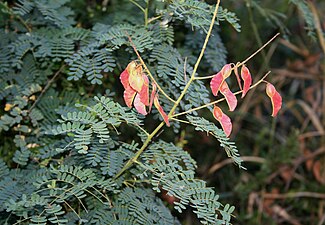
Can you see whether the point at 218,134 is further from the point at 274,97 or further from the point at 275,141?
the point at 275,141

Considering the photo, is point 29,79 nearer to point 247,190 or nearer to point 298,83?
point 247,190

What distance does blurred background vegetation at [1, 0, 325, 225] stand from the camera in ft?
7.48

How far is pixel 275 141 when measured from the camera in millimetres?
2699

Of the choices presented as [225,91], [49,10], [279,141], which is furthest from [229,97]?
[279,141]

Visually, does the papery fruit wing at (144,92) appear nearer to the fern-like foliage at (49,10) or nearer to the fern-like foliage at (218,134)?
the fern-like foliage at (218,134)

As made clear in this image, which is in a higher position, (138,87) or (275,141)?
(138,87)

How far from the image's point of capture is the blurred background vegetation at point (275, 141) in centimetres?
228

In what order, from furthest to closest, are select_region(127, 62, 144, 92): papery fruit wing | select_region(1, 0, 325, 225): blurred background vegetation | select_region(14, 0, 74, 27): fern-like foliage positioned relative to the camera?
select_region(1, 0, 325, 225): blurred background vegetation → select_region(14, 0, 74, 27): fern-like foliage → select_region(127, 62, 144, 92): papery fruit wing

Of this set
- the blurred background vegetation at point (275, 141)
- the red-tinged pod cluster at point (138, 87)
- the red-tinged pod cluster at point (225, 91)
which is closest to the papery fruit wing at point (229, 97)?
the red-tinged pod cluster at point (225, 91)

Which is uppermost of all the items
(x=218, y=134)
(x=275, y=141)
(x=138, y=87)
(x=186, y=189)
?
(x=138, y=87)

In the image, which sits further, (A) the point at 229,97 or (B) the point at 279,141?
(B) the point at 279,141

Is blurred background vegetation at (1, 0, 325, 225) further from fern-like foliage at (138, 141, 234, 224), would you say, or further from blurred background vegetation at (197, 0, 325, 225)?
fern-like foliage at (138, 141, 234, 224)

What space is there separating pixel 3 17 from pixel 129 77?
0.72m

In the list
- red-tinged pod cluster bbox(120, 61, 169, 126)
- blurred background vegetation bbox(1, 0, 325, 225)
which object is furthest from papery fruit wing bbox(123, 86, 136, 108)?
blurred background vegetation bbox(1, 0, 325, 225)
